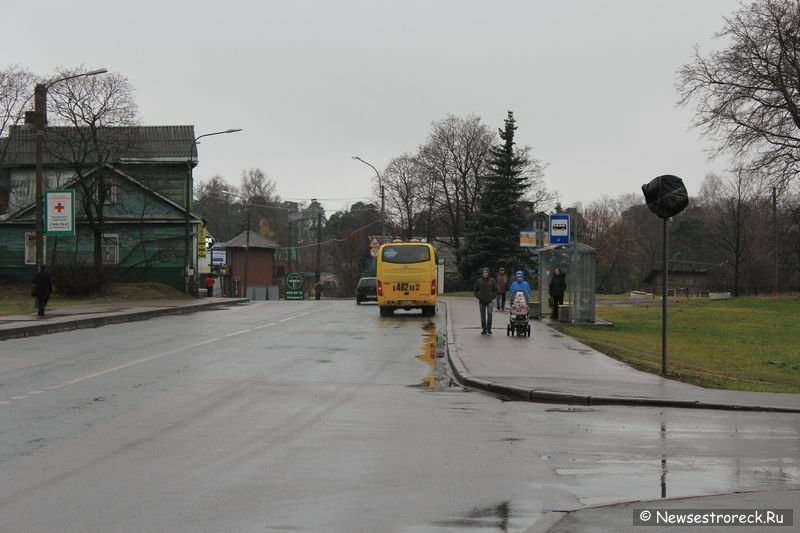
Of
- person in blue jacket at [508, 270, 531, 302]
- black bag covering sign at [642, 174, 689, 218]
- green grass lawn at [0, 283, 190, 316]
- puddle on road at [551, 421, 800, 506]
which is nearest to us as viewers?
puddle on road at [551, 421, 800, 506]

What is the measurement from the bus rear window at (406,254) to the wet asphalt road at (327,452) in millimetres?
18037

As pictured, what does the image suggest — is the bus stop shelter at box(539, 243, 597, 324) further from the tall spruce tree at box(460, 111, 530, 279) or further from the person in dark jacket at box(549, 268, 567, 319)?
the tall spruce tree at box(460, 111, 530, 279)

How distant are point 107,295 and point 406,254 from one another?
1925cm

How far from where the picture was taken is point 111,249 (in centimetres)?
5453

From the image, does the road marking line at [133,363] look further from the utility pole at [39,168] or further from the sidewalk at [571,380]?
the utility pole at [39,168]

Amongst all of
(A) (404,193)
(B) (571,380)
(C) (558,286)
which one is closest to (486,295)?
(C) (558,286)

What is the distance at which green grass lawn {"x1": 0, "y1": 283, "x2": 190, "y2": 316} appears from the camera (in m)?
41.4

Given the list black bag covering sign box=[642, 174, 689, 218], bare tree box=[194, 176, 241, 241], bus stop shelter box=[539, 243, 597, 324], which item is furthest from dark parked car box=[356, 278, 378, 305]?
bare tree box=[194, 176, 241, 241]

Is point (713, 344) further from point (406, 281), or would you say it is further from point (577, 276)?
point (406, 281)

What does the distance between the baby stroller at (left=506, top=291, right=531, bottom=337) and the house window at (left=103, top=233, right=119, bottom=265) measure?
122 feet

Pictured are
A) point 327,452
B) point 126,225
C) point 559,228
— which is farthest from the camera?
point 126,225

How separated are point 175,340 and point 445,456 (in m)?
14.8

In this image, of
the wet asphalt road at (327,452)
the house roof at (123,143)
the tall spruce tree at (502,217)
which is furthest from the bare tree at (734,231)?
the wet asphalt road at (327,452)

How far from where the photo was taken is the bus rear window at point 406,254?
112ft
